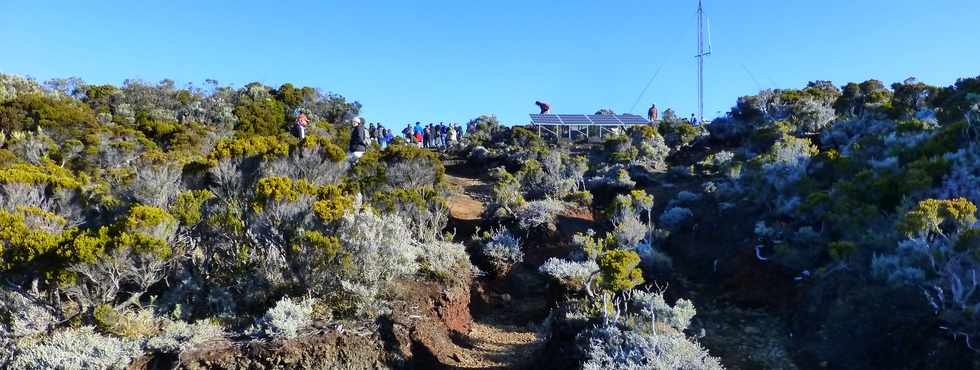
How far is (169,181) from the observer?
865 centimetres

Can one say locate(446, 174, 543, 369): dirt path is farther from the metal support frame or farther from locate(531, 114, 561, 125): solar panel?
locate(531, 114, 561, 125): solar panel

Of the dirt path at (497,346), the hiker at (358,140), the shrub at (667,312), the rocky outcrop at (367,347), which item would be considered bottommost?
the dirt path at (497,346)

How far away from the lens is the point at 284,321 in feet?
18.2

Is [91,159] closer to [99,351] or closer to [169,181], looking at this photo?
[169,181]

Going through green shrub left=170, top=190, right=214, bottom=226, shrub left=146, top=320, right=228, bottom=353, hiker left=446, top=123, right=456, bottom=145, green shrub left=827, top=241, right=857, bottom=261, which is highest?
hiker left=446, top=123, right=456, bottom=145

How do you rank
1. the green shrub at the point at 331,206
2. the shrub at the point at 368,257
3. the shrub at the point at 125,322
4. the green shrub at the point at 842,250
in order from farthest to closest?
the green shrub at the point at 842,250, the green shrub at the point at 331,206, the shrub at the point at 368,257, the shrub at the point at 125,322

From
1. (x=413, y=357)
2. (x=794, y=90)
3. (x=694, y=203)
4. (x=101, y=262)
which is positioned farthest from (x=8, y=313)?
(x=794, y=90)

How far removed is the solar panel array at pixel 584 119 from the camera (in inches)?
1104

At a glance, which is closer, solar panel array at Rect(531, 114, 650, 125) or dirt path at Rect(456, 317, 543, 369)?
dirt path at Rect(456, 317, 543, 369)

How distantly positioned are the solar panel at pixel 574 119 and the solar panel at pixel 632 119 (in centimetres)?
169

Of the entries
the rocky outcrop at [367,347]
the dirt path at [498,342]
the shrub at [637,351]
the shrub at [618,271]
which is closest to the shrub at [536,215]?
the dirt path at [498,342]

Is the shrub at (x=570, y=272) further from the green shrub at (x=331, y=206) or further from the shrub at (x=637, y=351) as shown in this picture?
the green shrub at (x=331, y=206)

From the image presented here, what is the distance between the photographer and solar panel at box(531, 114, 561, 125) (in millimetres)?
28297

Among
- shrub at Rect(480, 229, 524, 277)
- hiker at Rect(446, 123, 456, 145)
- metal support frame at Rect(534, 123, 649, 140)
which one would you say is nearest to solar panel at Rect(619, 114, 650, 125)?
metal support frame at Rect(534, 123, 649, 140)
